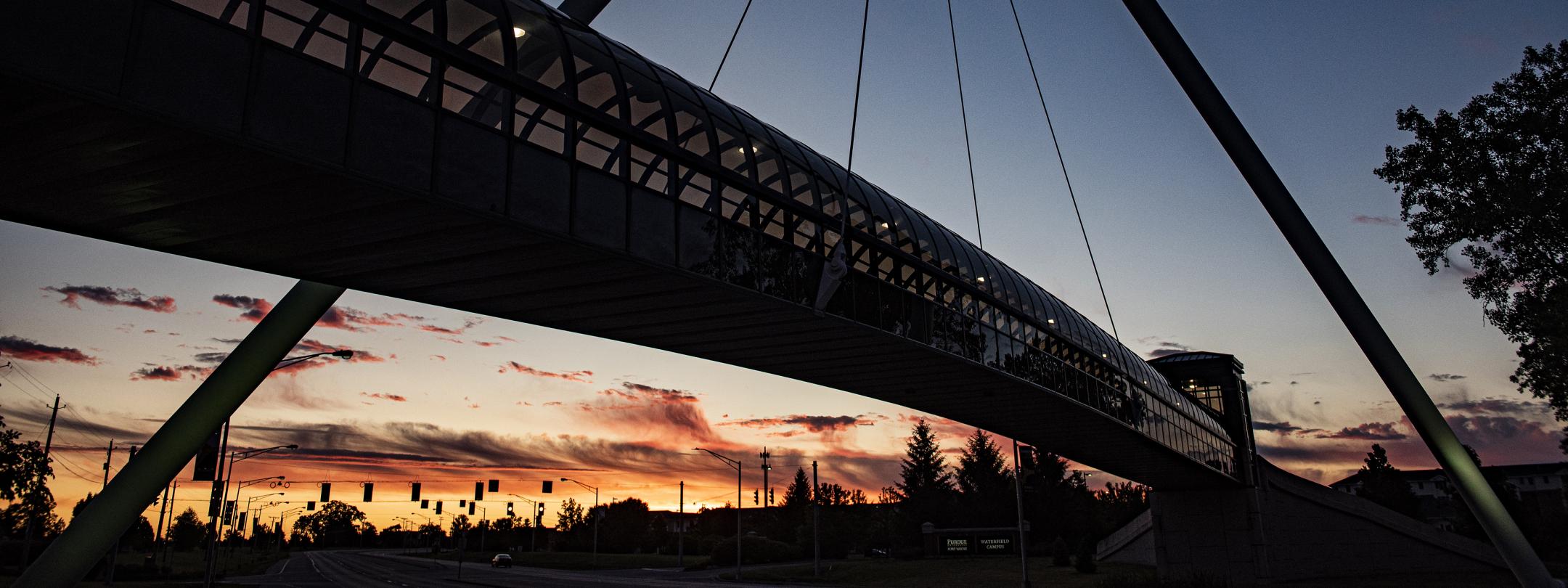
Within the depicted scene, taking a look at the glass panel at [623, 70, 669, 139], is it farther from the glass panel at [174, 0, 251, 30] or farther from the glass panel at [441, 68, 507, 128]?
the glass panel at [174, 0, 251, 30]

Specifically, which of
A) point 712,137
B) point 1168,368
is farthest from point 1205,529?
point 712,137

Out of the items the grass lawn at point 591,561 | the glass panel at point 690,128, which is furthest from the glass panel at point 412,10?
the grass lawn at point 591,561

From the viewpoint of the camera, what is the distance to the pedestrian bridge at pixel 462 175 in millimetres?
11477

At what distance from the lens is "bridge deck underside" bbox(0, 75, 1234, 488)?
11.9 meters

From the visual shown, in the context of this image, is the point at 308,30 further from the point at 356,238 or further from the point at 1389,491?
the point at 1389,491

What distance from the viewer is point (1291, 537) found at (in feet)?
203

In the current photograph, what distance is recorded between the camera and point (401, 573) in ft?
247

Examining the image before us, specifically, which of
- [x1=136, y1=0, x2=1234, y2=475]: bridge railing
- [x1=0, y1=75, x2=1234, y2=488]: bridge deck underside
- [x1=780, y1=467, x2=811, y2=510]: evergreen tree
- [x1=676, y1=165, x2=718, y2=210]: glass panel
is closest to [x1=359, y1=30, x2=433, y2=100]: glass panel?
[x1=136, y1=0, x2=1234, y2=475]: bridge railing

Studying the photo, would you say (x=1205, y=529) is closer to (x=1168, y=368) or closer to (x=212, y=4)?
(x=1168, y=368)

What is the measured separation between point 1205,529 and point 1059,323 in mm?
31540

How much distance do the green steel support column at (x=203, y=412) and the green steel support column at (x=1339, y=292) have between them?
24883 millimetres

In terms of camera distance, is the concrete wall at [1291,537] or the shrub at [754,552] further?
the shrub at [754,552]

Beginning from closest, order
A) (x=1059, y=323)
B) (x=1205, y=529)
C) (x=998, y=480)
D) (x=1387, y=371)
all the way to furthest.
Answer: (x=1387, y=371) → (x=1059, y=323) → (x=1205, y=529) → (x=998, y=480)

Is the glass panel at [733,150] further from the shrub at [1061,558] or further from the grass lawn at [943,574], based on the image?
the shrub at [1061,558]
